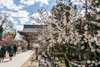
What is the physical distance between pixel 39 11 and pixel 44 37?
1304mm

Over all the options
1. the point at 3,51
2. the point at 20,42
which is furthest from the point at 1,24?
the point at 3,51

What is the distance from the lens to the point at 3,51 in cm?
906

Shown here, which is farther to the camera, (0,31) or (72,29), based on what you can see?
(0,31)

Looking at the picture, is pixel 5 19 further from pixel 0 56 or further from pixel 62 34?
pixel 62 34

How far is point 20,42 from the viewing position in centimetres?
2047

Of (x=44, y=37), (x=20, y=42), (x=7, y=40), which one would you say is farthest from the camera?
(x=20, y=42)

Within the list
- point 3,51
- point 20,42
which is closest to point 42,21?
point 3,51

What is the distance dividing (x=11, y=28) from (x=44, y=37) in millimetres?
29290

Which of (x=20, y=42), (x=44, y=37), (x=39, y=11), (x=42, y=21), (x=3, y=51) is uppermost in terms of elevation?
(x=39, y=11)

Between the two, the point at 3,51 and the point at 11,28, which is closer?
the point at 3,51

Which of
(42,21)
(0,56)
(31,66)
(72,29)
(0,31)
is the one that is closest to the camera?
(72,29)

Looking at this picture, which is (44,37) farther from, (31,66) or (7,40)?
(7,40)

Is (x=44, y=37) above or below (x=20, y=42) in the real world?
above

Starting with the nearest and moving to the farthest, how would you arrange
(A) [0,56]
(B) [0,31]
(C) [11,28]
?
(A) [0,56] → (B) [0,31] → (C) [11,28]
